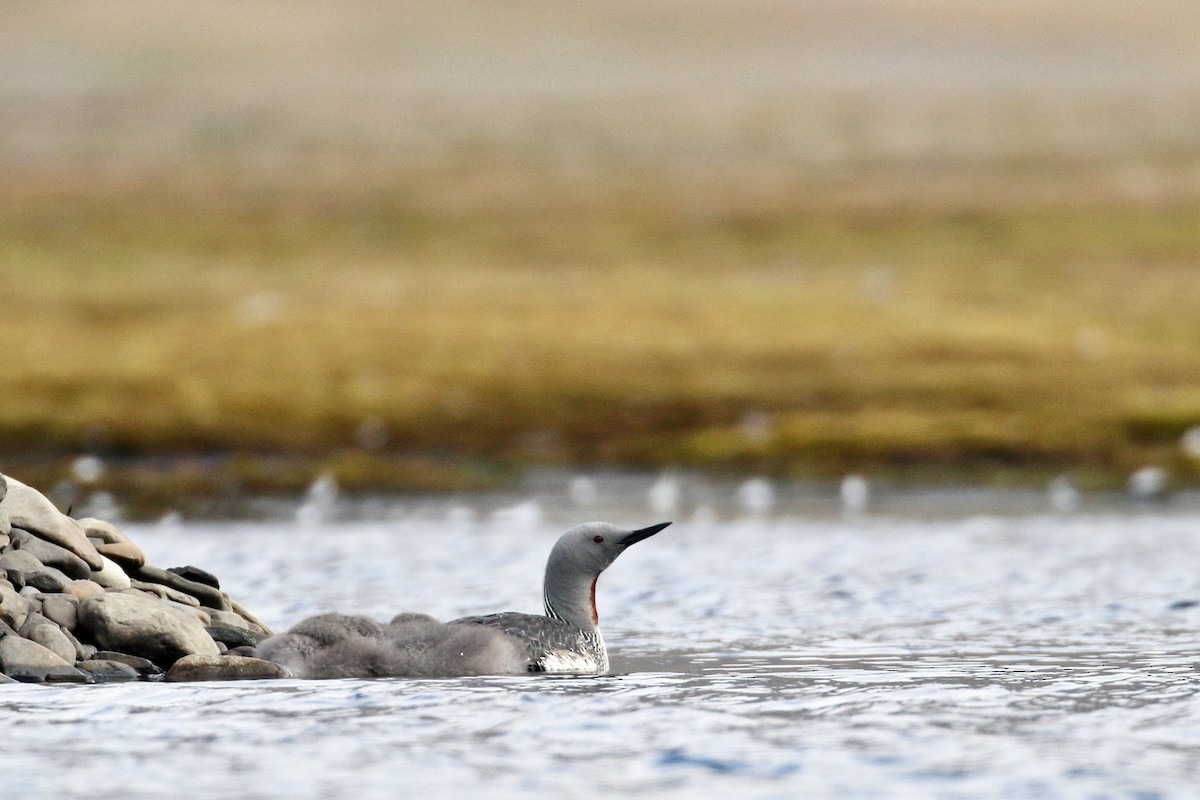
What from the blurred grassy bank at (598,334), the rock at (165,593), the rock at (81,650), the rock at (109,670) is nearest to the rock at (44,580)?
the rock at (81,650)

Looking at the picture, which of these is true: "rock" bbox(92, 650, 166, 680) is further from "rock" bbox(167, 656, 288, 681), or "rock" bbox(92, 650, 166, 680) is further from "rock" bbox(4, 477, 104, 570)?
"rock" bbox(4, 477, 104, 570)

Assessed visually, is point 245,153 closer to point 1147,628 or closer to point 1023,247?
point 1023,247

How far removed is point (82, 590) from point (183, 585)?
981 mm

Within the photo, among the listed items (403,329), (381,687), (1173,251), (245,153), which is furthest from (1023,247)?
(381,687)

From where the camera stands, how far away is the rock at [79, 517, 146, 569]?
14102 mm

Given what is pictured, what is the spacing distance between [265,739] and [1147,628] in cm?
780

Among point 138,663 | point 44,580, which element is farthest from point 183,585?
point 138,663

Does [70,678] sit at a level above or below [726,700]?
above

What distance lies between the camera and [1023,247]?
76938 mm

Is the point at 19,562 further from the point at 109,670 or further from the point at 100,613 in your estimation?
the point at 109,670

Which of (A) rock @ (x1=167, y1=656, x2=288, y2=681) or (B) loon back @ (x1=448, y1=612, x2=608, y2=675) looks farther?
(B) loon back @ (x1=448, y1=612, x2=608, y2=675)

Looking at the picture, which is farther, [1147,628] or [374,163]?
[374,163]

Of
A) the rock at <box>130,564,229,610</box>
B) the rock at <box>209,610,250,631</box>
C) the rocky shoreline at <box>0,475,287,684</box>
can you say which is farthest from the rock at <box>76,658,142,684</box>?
the rock at <box>130,564,229,610</box>

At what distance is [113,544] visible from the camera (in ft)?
46.6
